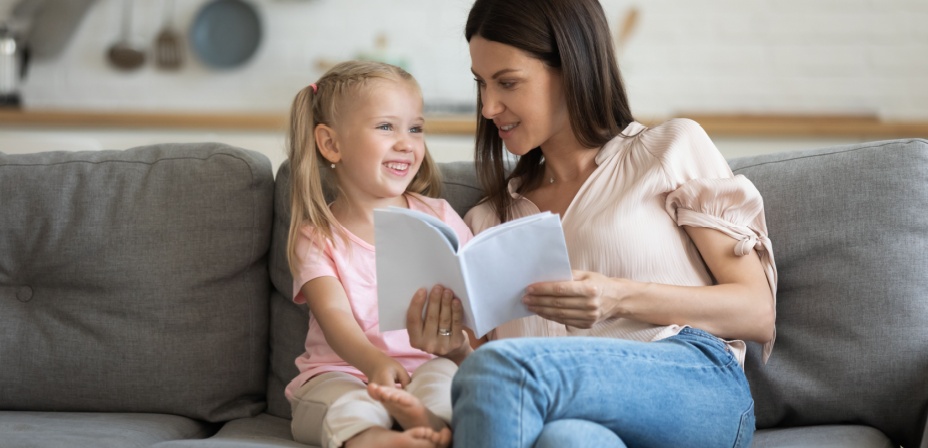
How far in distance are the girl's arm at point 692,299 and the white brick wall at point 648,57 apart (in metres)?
2.32

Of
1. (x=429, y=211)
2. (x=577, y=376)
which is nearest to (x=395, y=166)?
(x=429, y=211)

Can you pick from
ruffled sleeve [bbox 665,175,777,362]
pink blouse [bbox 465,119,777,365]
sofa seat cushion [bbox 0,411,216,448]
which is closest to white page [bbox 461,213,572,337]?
pink blouse [bbox 465,119,777,365]

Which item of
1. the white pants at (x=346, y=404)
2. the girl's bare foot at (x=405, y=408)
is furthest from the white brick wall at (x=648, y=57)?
the girl's bare foot at (x=405, y=408)

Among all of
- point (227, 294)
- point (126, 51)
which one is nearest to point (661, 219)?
point (227, 294)

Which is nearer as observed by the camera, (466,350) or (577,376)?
(577,376)

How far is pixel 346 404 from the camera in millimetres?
1617

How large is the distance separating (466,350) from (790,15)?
282cm

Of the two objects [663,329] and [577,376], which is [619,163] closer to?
[663,329]

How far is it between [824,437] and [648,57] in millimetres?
2563

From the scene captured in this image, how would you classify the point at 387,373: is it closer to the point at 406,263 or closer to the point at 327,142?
the point at 406,263

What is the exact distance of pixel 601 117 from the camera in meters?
1.97

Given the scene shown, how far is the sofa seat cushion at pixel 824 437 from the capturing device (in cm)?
171

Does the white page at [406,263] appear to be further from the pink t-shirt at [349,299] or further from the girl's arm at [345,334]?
the pink t-shirt at [349,299]

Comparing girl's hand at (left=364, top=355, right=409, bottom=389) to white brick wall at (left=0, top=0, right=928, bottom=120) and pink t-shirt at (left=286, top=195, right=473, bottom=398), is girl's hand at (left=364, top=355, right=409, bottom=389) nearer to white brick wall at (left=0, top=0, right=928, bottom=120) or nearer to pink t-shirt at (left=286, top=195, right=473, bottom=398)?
pink t-shirt at (left=286, top=195, right=473, bottom=398)
